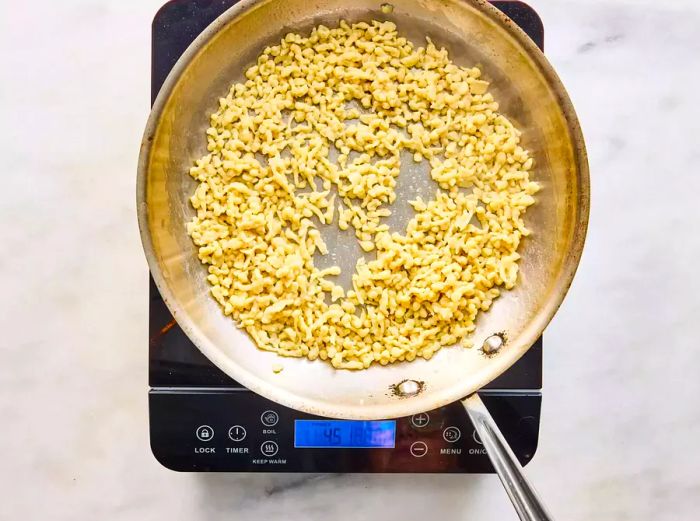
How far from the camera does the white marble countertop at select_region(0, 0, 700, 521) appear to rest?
2.88 ft

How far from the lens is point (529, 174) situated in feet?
2.75

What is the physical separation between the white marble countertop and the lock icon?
0.28 feet

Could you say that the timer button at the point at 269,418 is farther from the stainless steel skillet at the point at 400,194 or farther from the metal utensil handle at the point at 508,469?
the metal utensil handle at the point at 508,469

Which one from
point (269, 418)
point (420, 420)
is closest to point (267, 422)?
point (269, 418)

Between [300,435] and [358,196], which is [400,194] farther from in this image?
[300,435]

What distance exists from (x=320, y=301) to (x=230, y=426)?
0.62ft

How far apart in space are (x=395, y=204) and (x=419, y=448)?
0.30m

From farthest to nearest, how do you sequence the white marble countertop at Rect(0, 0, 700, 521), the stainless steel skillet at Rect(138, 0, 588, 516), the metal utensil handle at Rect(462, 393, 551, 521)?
the white marble countertop at Rect(0, 0, 700, 521) < the stainless steel skillet at Rect(138, 0, 588, 516) < the metal utensil handle at Rect(462, 393, 551, 521)

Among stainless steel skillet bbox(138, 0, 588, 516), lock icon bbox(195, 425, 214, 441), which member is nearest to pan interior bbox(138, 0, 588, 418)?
stainless steel skillet bbox(138, 0, 588, 516)

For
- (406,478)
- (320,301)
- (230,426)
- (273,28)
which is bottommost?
(406,478)

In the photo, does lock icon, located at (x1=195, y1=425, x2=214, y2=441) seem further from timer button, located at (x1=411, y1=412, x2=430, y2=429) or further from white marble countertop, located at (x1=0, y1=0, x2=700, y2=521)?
timer button, located at (x1=411, y1=412, x2=430, y2=429)

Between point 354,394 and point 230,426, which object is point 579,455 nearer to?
point 354,394

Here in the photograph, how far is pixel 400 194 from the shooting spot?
2.78 feet
